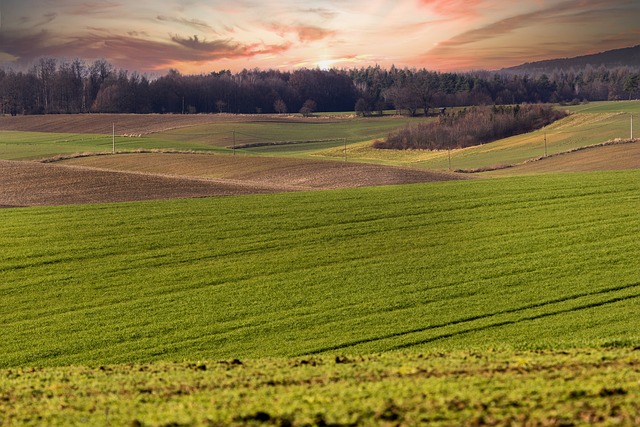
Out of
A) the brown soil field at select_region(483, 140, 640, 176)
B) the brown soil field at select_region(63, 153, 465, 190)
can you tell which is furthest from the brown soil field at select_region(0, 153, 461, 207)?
the brown soil field at select_region(483, 140, 640, 176)

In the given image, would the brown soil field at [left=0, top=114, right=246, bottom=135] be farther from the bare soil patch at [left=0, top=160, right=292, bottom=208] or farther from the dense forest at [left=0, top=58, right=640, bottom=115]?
the bare soil patch at [left=0, top=160, right=292, bottom=208]

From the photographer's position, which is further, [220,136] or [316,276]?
[220,136]

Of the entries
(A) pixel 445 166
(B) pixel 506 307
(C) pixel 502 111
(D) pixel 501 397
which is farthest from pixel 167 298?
(C) pixel 502 111

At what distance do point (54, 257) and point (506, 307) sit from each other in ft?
39.5

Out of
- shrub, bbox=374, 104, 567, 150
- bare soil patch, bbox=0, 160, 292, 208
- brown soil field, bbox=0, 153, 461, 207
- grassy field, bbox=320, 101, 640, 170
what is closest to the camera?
bare soil patch, bbox=0, 160, 292, 208

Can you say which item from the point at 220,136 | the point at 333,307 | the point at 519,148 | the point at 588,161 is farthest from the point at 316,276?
the point at 220,136

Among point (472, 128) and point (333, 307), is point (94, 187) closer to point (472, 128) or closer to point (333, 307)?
point (333, 307)

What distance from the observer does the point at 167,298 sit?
1727cm

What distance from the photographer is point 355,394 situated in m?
6.40

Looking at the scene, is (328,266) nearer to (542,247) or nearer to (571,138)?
(542,247)

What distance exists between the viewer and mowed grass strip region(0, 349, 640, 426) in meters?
5.67

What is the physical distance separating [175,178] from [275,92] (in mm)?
123228

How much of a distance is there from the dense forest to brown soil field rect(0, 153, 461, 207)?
278 feet

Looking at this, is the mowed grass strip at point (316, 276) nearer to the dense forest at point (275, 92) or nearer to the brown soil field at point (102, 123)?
the brown soil field at point (102, 123)
